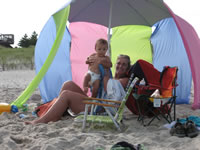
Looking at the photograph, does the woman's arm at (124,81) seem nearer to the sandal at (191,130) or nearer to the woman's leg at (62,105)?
the woman's leg at (62,105)

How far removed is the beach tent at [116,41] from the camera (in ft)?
16.0

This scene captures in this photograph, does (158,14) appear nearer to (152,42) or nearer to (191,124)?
(152,42)

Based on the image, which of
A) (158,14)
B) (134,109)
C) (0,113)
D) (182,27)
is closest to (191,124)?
(134,109)

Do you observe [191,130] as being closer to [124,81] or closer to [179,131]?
[179,131]

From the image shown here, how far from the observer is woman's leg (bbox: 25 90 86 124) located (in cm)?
322

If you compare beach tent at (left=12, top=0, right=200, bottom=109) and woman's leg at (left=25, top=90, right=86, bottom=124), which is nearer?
woman's leg at (left=25, top=90, right=86, bottom=124)

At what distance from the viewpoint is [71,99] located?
335 centimetres

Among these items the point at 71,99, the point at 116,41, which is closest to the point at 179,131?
the point at 71,99

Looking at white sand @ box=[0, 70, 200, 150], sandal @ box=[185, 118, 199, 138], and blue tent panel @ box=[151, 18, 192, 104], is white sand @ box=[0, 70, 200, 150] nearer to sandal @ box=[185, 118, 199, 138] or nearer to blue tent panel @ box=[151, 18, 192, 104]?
sandal @ box=[185, 118, 199, 138]

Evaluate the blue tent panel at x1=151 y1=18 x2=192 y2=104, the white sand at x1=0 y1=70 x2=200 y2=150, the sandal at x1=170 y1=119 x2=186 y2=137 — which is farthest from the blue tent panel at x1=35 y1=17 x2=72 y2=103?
the sandal at x1=170 y1=119 x2=186 y2=137

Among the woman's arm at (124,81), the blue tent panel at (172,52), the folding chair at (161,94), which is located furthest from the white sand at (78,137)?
the blue tent panel at (172,52)

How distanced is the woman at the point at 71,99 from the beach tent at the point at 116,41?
1274mm

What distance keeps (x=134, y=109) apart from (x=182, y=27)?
1.50 meters

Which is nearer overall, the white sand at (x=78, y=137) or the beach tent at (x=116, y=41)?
the white sand at (x=78, y=137)
